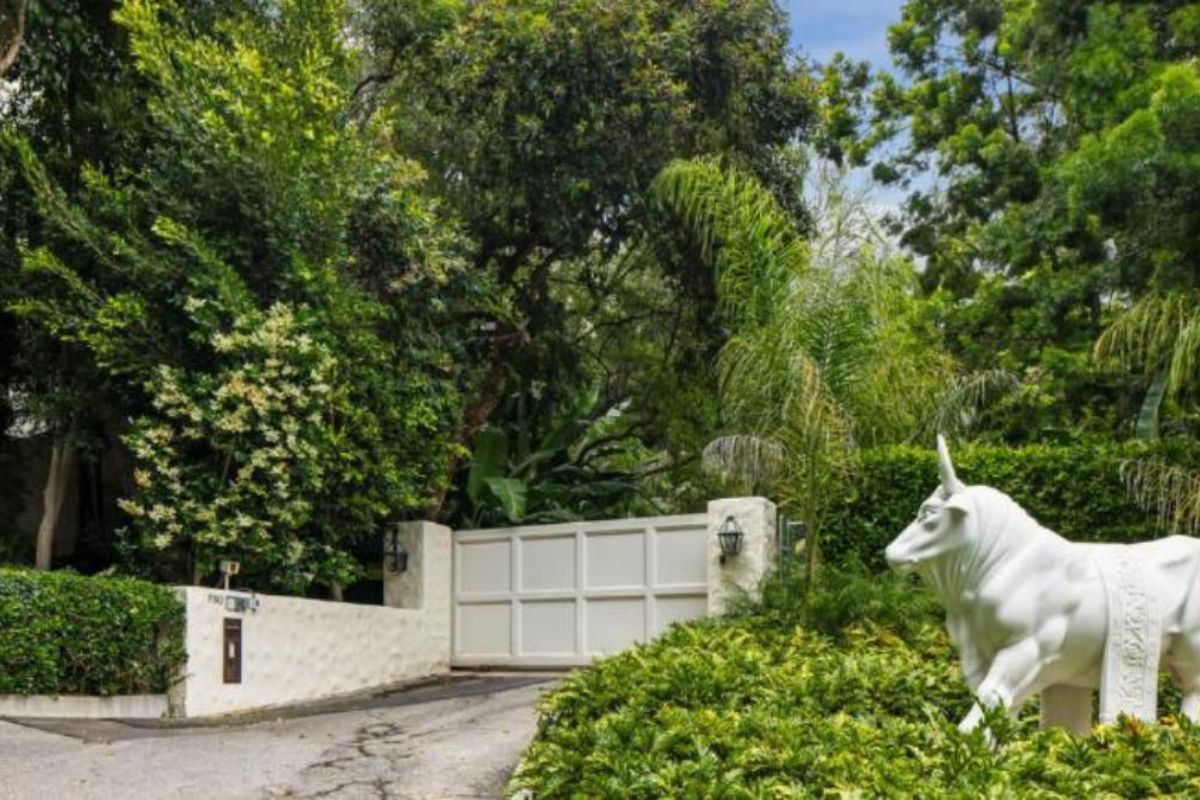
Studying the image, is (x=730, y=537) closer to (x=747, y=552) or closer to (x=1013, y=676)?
(x=747, y=552)

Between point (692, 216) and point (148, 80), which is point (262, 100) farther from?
point (692, 216)

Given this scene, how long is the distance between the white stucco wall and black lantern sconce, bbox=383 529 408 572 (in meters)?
0.09

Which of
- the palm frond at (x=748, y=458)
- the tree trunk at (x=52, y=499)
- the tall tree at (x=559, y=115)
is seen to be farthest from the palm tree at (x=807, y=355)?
the tree trunk at (x=52, y=499)

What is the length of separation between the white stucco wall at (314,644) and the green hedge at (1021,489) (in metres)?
4.36

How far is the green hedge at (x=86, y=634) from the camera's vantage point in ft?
29.3

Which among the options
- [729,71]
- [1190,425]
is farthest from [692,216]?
[1190,425]

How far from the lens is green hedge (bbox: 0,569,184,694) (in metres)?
8.94

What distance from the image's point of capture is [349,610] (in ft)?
38.9

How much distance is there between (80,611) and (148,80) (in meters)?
5.28

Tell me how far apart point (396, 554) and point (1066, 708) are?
8.10 meters

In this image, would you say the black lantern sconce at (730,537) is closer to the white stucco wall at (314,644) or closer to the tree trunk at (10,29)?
the white stucco wall at (314,644)

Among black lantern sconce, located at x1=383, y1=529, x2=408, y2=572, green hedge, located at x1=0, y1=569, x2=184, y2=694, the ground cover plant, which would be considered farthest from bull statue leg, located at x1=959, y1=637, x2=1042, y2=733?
black lantern sconce, located at x1=383, y1=529, x2=408, y2=572

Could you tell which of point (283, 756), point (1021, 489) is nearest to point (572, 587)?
point (1021, 489)

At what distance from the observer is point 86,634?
9.32m
